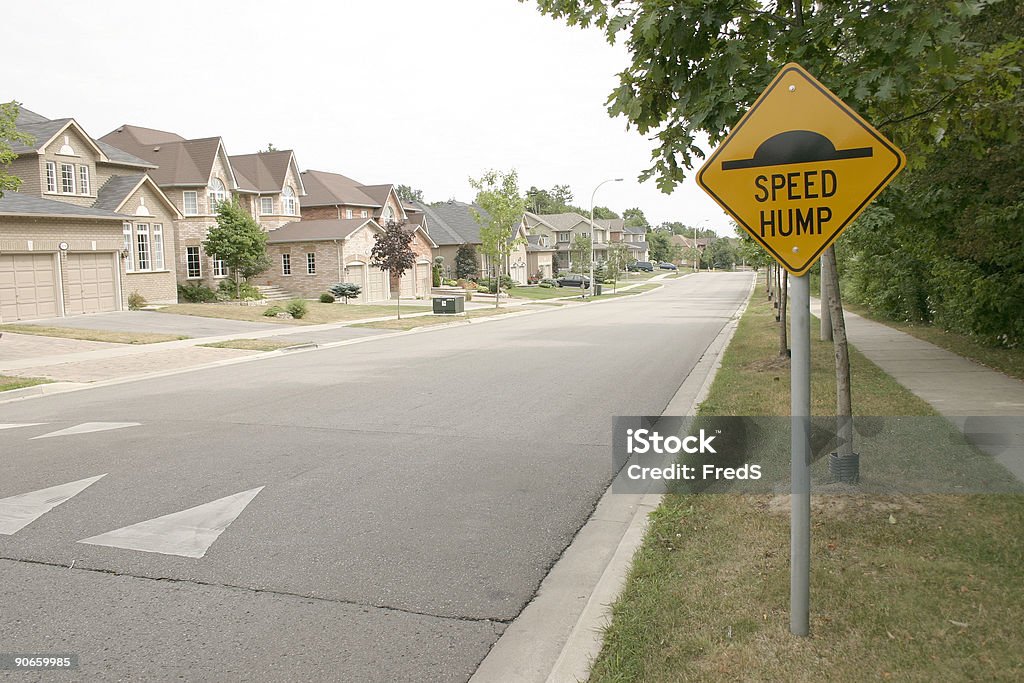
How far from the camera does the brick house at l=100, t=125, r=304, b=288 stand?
40.1 meters

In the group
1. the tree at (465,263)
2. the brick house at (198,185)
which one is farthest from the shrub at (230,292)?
the tree at (465,263)

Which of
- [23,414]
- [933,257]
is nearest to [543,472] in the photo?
[23,414]

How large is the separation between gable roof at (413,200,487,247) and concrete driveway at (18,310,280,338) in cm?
3345

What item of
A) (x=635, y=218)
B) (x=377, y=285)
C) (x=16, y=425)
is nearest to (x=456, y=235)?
(x=377, y=285)

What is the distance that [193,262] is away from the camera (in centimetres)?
4028

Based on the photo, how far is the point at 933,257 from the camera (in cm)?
1617

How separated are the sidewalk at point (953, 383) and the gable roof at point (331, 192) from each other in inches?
1550

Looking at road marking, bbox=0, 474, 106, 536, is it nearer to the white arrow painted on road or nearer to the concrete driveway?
the white arrow painted on road

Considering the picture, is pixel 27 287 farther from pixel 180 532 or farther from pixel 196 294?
pixel 180 532

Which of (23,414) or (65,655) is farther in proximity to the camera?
(23,414)

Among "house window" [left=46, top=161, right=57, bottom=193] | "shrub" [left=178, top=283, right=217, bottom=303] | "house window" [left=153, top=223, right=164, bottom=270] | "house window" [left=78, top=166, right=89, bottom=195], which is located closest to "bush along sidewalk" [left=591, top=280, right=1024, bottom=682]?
"house window" [left=46, top=161, right=57, bottom=193]

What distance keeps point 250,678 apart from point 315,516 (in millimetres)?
2555

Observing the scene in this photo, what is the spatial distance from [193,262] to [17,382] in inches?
1053

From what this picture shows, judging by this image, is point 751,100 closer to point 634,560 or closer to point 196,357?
point 634,560
